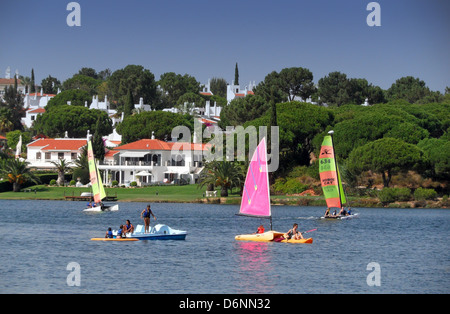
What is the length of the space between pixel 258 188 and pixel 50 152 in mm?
87483

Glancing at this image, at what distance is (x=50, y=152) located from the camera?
134 metres

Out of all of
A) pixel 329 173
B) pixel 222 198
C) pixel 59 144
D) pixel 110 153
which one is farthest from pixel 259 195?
pixel 59 144

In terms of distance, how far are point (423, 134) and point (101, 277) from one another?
236 ft

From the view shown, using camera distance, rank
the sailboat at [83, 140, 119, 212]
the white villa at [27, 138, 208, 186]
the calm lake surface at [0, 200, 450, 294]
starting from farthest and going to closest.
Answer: the white villa at [27, 138, 208, 186]
the sailboat at [83, 140, 119, 212]
the calm lake surface at [0, 200, 450, 294]

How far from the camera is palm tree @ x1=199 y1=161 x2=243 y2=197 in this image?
317ft

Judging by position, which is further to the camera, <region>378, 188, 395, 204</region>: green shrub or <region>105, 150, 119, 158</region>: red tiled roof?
<region>105, 150, 119, 158</region>: red tiled roof

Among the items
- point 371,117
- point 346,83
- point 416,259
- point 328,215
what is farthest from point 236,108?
point 416,259

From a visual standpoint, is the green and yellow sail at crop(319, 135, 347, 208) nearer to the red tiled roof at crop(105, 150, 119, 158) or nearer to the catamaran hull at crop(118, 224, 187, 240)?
the catamaran hull at crop(118, 224, 187, 240)

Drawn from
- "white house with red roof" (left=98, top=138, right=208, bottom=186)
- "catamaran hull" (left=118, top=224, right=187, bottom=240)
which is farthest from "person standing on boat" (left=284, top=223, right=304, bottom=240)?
"white house with red roof" (left=98, top=138, right=208, bottom=186)

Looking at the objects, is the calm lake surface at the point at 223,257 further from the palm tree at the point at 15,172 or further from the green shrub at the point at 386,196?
the palm tree at the point at 15,172

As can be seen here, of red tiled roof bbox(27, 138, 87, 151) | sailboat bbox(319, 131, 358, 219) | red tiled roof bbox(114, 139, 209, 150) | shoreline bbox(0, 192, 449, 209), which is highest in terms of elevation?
red tiled roof bbox(27, 138, 87, 151)

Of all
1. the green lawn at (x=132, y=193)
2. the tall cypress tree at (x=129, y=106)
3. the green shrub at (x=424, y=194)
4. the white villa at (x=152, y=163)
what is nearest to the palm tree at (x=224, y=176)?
the green lawn at (x=132, y=193)

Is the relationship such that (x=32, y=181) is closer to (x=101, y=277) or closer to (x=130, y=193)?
→ (x=130, y=193)

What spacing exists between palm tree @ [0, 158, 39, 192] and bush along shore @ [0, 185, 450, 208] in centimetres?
126
